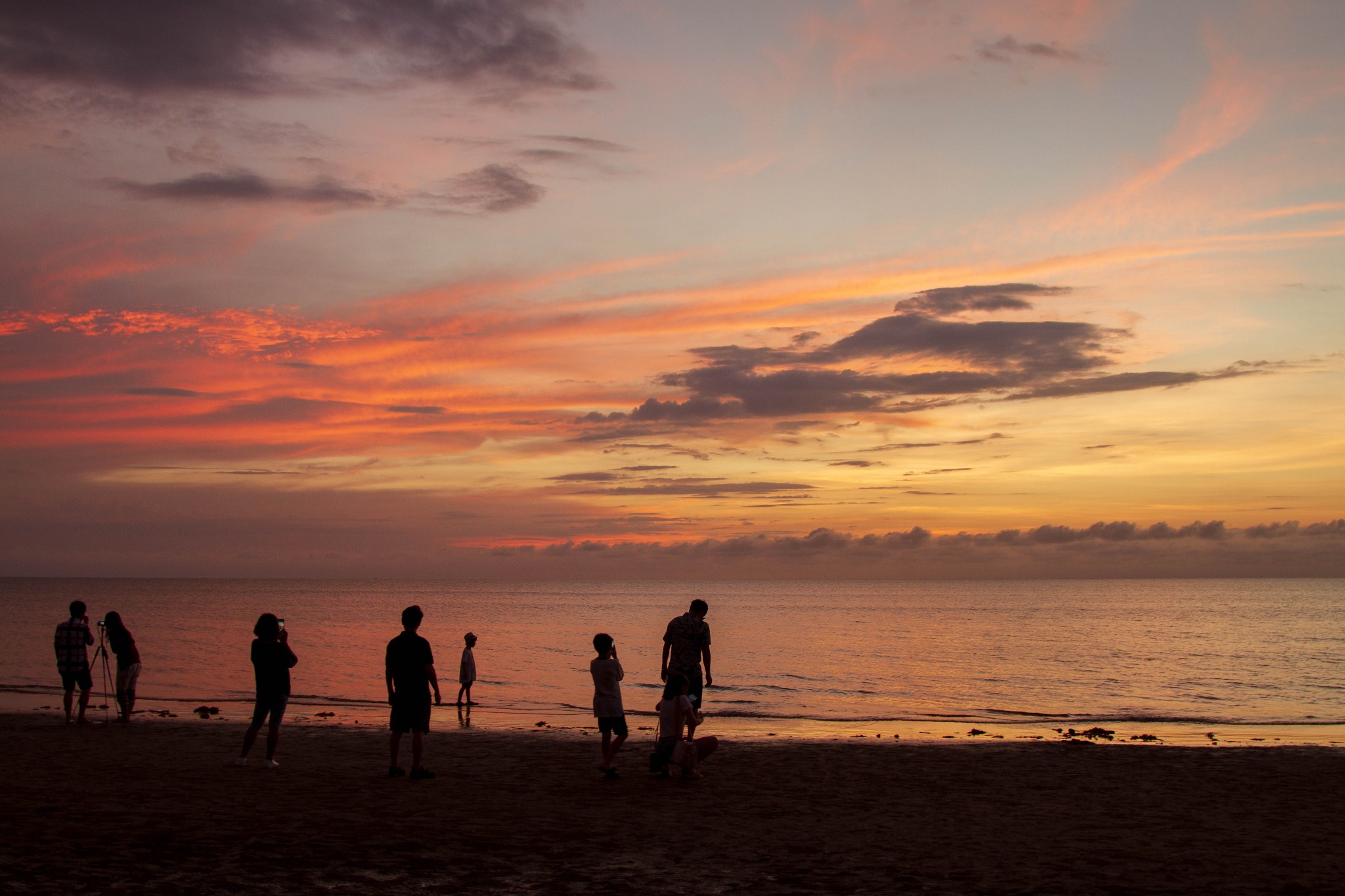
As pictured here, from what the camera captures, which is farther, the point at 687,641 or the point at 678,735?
the point at 687,641

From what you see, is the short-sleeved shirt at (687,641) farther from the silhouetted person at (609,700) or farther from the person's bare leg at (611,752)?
the person's bare leg at (611,752)

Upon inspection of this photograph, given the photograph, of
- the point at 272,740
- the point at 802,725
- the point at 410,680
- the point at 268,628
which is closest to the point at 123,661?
the point at 272,740

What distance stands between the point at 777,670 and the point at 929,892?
36216 millimetres

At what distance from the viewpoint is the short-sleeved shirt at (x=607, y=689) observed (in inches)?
482

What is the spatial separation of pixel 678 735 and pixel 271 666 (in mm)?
5323

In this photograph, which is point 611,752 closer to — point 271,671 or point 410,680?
point 410,680

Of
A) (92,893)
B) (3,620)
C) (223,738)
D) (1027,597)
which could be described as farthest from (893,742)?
(1027,597)

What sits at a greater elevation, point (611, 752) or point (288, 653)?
point (288, 653)

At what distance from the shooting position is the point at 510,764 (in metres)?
13.9

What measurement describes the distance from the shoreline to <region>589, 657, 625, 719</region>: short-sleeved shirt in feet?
21.5

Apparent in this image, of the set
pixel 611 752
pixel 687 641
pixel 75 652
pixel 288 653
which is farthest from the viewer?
pixel 75 652

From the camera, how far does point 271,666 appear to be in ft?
40.2

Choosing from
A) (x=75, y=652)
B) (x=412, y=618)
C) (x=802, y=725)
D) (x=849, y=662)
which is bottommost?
A: (x=849, y=662)

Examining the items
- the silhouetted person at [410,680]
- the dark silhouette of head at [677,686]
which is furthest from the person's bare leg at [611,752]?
the silhouetted person at [410,680]
